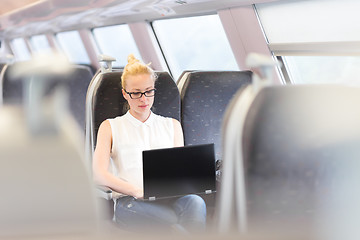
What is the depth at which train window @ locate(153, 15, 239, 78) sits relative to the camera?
4.96 m

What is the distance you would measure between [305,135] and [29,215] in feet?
1.73

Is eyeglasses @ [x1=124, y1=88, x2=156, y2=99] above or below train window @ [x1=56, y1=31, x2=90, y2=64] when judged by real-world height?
below

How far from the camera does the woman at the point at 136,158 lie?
2.13 m

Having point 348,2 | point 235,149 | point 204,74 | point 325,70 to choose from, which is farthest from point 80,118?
point 235,149

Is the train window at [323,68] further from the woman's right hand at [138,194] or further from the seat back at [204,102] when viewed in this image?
the woman's right hand at [138,194]

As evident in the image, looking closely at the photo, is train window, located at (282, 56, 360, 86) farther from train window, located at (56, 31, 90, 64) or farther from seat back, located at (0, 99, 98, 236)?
train window, located at (56, 31, 90, 64)

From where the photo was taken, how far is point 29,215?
2.10 ft

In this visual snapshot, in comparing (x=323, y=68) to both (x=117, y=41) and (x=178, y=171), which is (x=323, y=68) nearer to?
(x=178, y=171)

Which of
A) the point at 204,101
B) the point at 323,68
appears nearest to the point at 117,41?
the point at 323,68

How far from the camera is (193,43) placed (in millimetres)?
5809

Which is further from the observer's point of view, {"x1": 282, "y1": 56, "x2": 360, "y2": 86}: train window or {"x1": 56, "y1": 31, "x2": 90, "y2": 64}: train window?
{"x1": 56, "y1": 31, "x2": 90, "y2": 64}: train window

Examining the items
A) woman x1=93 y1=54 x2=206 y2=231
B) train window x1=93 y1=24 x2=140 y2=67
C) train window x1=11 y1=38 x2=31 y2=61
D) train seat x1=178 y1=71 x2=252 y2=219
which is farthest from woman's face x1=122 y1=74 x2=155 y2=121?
train window x1=11 y1=38 x2=31 y2=61

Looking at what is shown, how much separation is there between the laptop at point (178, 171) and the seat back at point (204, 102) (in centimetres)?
90

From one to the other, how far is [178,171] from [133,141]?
46cm
